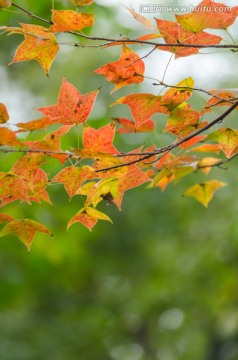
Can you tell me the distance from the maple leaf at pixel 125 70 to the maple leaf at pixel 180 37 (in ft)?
0.15

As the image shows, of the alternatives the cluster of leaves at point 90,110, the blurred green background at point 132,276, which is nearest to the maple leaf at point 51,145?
the cluster of leaves at point 90,110

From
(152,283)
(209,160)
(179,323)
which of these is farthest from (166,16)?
(209,160)

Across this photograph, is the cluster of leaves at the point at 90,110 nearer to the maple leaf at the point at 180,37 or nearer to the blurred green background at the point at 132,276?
the maple leaf at the point at 180,37

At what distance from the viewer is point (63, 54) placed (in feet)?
18.3

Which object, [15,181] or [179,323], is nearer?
[15,181]

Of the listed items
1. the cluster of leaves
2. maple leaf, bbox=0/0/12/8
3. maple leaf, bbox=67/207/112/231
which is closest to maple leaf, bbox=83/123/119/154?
the cluster of leaves

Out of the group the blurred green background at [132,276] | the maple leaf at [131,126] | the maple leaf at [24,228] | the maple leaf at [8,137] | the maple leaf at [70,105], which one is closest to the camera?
the maple leaf at [8,137]

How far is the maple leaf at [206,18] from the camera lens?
0.74 m

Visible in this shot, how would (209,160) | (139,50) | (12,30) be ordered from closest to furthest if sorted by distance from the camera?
(12,30)
(209,160)
(139,50)

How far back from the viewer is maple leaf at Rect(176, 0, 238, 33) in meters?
0.74

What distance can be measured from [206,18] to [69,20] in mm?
184

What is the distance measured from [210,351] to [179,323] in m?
0.51

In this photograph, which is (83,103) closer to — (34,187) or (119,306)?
(34,187)

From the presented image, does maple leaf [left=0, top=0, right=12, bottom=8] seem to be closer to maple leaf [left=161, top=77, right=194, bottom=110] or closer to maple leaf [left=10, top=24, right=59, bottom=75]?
maple leaf [left=10, top=24, right=59, bottom=75]
